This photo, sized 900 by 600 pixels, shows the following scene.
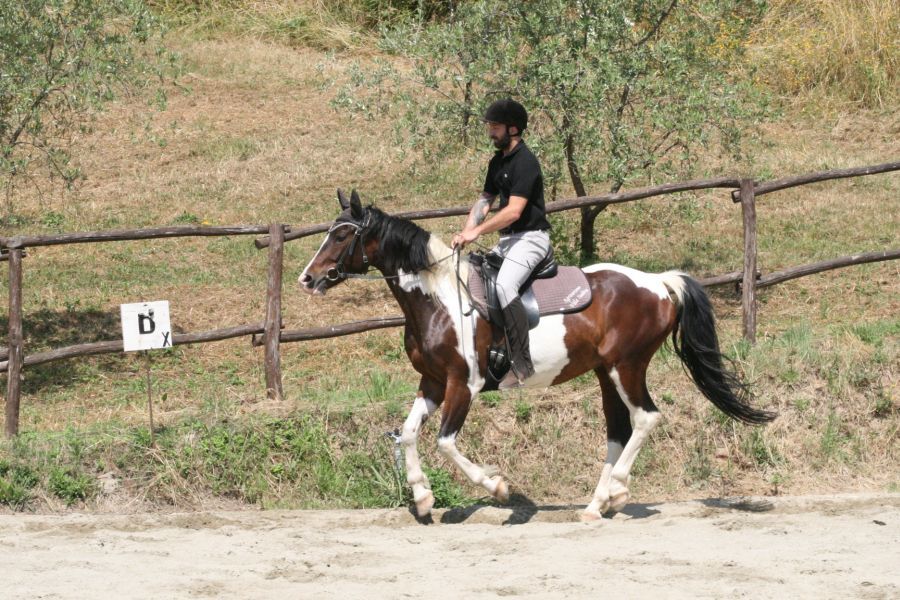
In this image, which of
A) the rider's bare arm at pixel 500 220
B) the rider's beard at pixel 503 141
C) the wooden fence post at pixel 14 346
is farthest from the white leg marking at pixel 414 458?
the wooden fence post at pixel 14 346

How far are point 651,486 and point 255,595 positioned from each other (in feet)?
13.1

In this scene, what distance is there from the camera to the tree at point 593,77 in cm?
1268

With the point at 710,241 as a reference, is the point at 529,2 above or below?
above

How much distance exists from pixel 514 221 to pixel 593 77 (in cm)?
541

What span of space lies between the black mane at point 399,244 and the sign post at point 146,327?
1987 millimetres

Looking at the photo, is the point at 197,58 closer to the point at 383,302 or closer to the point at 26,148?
the point at 26,148

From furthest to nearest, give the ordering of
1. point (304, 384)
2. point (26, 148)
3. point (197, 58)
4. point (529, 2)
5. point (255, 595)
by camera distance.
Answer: point (197, 58) → point (26, 148) → point (529, 2) → point (304, 384) → point (255, 595)

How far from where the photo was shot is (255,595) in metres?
5.84

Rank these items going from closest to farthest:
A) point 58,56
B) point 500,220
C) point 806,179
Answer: point 500,220 < point 806,179 < point 58,56

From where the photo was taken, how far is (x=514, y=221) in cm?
748

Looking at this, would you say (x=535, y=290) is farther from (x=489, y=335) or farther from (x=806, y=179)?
(x=806, y=179)

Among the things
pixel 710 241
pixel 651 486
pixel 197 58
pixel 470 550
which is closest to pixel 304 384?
pixel 651 486

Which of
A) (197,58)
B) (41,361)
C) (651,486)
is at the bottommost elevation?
A: (651,486)

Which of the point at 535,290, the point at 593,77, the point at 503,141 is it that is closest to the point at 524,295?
the point at 535,290
